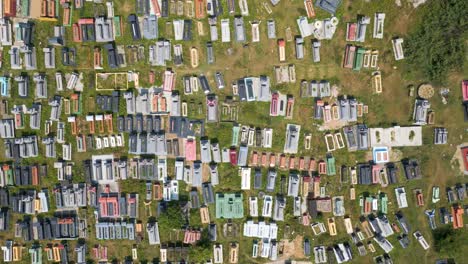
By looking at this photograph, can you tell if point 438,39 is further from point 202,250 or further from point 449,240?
point 202,250

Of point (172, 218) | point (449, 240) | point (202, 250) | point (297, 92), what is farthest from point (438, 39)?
point (172, 218)

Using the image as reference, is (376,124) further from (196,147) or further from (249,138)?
(196,147)

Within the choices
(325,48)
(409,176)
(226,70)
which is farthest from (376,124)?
(226,70)

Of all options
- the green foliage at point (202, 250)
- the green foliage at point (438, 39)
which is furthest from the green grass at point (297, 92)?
the green foliage at point (438, 39)

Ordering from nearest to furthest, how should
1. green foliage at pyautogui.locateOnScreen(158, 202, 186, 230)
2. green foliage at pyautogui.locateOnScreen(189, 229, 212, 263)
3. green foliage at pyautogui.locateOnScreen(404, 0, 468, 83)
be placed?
green foliage at pyautogui.locateOnScreen(404, 0, 468, 83)
green foliage at pyautogui.locateOnScreen(158, 202, 186, 230)
green foliage at pyautogui.locateOnScreen(189, 229, 212, 263)

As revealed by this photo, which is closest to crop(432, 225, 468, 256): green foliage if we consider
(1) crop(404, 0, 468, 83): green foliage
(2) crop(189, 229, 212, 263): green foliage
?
(1) crop(404, 0, 468, 83): green foliage

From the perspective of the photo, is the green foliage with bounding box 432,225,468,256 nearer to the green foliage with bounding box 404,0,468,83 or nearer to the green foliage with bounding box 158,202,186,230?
the green foliage with bounding box 404,0,468,83

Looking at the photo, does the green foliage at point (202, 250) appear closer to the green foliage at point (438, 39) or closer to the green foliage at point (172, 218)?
the green foliage at point (172, 218)
